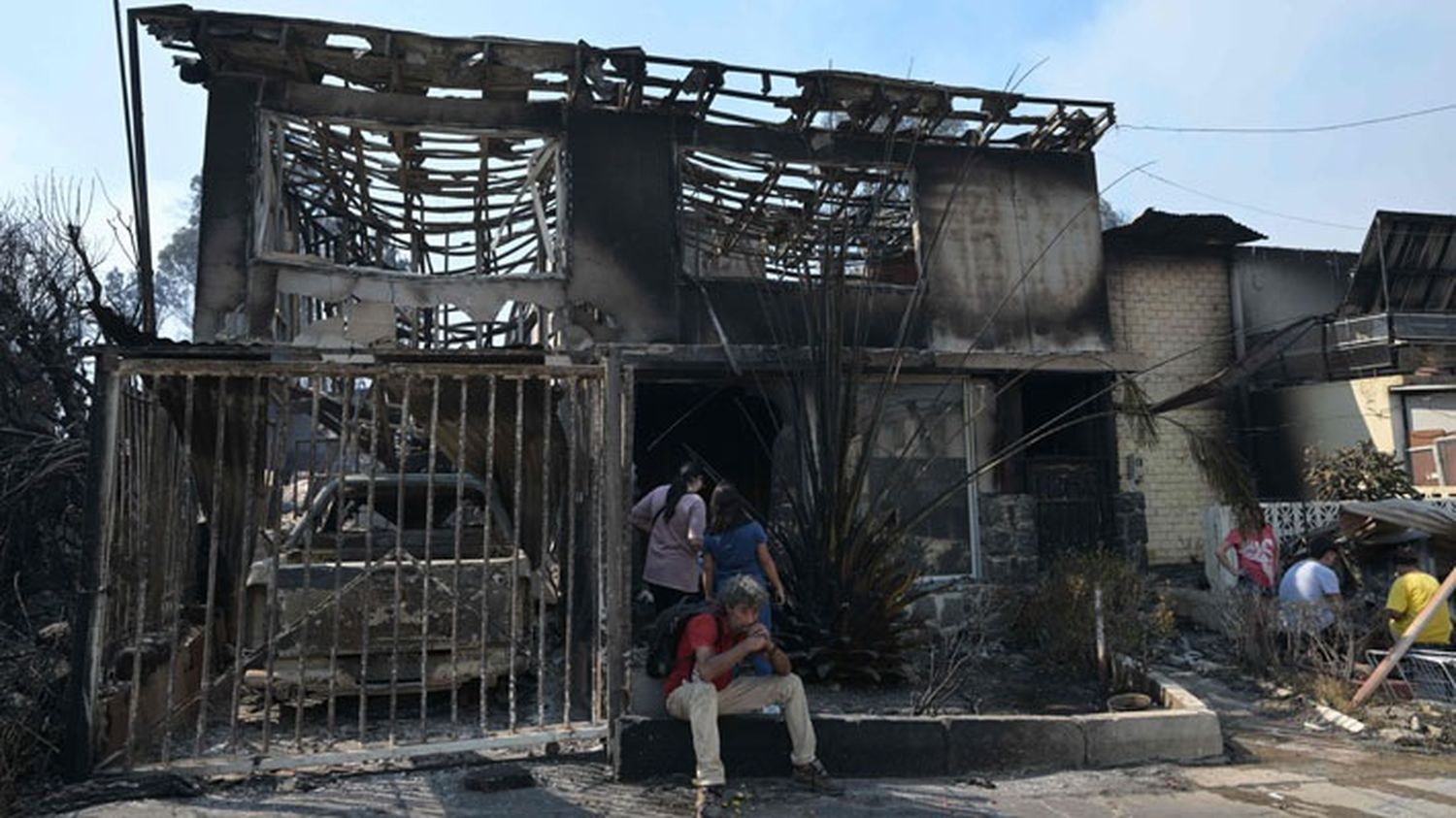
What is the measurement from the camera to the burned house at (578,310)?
578 cm

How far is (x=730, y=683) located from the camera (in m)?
4.82

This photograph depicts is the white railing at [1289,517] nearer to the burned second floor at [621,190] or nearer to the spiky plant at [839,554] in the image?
the burned second floor at [621,190]

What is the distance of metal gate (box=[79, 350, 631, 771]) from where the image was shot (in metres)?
4.53

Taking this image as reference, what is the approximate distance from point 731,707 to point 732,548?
163 cm

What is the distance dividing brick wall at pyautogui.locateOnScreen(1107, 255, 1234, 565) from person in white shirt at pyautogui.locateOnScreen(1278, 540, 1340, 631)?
5.78 meters

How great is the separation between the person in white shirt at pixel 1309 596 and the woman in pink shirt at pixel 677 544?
16.0 ft

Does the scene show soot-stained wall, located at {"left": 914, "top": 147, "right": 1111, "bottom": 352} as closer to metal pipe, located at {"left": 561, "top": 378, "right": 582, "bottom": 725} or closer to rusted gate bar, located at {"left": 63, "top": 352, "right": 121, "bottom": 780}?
metal pipe, located at {"left": 561, "top": 378, "right": 582, "bottom": 725}

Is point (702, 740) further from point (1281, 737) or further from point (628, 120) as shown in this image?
point (628, 120)

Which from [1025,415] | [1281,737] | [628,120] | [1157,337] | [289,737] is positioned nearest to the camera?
[289,737]

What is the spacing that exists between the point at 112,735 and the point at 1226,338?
49.2 feet

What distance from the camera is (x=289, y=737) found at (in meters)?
5.52

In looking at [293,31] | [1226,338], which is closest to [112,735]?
[293,31]

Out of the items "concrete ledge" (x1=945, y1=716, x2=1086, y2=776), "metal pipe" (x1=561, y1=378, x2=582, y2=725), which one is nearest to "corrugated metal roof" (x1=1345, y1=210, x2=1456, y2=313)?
"concrete ledge" (x1=945, y1=716, x2=1086, y2=776)

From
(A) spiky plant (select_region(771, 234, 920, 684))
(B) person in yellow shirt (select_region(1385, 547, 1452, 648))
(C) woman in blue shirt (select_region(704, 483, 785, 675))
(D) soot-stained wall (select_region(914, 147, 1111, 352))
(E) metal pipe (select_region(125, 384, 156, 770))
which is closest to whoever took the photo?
(E) metal pipe (select_region(125, 384, 156, 770))
